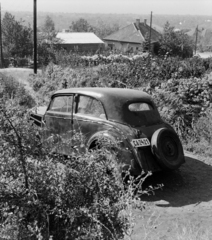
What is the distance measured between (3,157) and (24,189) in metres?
0.36

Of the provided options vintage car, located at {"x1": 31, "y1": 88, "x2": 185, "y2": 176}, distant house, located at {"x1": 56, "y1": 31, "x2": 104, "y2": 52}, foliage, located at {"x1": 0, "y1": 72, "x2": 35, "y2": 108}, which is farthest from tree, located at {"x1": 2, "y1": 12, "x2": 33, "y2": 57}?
vintage car, located at {"x1": 31, "y1": 88, "x2": 185, "y2": 176}

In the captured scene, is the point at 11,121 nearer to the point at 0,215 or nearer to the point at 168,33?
the point at 0,215

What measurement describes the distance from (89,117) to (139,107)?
97 cm

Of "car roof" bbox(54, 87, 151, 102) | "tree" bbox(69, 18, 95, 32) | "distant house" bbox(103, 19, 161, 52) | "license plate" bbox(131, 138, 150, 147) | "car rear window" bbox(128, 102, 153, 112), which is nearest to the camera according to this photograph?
"license plate" bbox(131, 138, 150, 147)

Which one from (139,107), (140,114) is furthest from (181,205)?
(139,107)

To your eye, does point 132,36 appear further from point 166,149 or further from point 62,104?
point 166,149

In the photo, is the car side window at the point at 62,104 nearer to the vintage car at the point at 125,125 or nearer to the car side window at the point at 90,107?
the vintage car at the point at 125,125

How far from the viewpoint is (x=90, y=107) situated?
6906mm

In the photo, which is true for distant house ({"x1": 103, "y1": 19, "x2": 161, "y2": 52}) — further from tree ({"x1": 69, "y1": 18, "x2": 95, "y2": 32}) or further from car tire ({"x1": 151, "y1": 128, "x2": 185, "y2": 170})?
car tire ({"x1": 151, "y1": 128, "x2": 185, "y2": 170})

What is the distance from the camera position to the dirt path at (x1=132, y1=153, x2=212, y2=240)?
481 cm

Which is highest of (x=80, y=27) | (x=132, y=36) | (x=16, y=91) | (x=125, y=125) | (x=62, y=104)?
(x=80, y=27)

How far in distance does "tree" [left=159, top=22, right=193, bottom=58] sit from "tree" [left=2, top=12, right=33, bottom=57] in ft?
72.4

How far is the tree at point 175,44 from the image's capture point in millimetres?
54688

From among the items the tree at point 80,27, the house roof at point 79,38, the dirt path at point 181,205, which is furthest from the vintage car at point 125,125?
the tree at point 80,27
